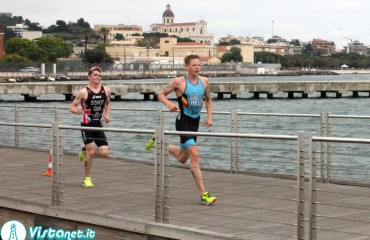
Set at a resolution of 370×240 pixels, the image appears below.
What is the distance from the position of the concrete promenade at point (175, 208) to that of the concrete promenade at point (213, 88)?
67.5 m

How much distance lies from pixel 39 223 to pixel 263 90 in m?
80.8

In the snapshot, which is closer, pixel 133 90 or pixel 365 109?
pixel 365 109

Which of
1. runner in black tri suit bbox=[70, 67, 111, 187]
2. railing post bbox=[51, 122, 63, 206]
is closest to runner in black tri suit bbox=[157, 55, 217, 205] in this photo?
railing post bbox=[51, 122, 63, 206]

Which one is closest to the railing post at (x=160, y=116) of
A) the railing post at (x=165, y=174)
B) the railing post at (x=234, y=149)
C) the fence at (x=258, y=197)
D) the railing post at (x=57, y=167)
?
the railing post at (x=234, y=149)

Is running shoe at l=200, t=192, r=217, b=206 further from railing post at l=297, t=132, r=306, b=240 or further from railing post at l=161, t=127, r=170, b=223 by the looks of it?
railing post at l=297, t=132, r=306, b=240

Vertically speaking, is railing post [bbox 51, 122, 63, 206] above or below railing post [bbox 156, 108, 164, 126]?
below

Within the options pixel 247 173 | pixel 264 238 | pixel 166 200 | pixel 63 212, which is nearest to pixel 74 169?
pixel 247 173

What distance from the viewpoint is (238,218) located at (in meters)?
11.4

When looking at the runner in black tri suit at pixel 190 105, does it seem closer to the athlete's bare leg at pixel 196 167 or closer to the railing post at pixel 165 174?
the athlete's bare leg at pixel 196 167

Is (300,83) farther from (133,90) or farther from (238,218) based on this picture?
(238,218)

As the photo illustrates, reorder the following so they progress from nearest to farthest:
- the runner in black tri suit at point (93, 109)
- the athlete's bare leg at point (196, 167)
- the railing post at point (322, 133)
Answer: the athlete's bare leg at point (196, 167), the runner in black tri suit at point (93, 109), the railing post at point (322, 133)

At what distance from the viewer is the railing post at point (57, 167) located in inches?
508

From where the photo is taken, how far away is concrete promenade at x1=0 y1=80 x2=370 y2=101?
8331 centimetres

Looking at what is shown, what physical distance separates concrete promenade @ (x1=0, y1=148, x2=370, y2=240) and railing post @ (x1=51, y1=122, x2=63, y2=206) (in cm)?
16
